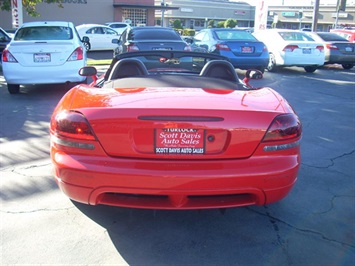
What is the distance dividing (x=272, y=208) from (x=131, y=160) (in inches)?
62.2

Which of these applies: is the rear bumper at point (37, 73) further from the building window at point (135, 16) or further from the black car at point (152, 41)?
the building window at point (135, 16)

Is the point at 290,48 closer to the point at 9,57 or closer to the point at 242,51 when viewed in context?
the point at 242,51

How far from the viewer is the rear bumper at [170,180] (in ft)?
8.29

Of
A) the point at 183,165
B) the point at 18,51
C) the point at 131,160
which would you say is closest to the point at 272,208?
the point at 183,165

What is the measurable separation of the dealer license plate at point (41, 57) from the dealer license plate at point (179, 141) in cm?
611

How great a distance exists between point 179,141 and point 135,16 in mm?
39309

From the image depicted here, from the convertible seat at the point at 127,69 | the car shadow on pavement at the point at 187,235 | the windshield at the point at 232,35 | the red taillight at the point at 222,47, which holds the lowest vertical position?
the car shadow on pavement at the point at 187,235

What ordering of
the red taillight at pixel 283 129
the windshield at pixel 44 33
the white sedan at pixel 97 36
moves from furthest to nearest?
the white sedan at pixel 97 36 < the windshield at pixel 44 33 < the red taillight at pixel 283 129

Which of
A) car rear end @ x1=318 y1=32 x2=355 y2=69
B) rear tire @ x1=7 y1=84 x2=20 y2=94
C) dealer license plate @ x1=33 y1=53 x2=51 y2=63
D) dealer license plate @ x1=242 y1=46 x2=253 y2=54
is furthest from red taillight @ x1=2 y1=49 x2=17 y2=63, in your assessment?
car rear end @ x1=318 y1=32 x2=355 y2=69

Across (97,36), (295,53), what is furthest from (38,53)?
(97,36)

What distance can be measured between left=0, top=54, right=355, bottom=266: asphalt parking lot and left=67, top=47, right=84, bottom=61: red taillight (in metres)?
3.84

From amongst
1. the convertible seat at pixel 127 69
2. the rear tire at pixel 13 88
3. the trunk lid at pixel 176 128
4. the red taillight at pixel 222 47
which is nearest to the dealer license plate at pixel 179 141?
the trunk lid at pixel 176 128

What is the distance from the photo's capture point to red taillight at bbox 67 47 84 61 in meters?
8.09

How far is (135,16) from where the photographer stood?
39594 millimetres
